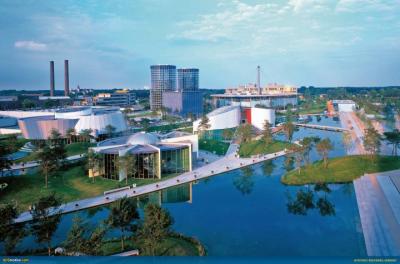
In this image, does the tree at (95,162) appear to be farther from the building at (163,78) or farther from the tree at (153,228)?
the building at (163,78)

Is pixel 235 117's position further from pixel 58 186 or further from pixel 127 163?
pixel 58 186

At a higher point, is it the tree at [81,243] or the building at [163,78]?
the building at [163,78]

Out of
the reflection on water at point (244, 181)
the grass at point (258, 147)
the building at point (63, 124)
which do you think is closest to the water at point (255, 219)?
the reflection on water at point (244, 181)

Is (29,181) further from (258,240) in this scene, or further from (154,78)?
(154,78)

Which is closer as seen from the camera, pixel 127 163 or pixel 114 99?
pixel 127 163

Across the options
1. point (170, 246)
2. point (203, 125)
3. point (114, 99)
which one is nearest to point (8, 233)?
point (170, 246)

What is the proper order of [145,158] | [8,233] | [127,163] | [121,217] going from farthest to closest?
[145,158] < [127,163] < [121,217] < [8,233]

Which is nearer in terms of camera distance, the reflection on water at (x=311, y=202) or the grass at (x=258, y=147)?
the reflection on water at (x=311, y=202)
